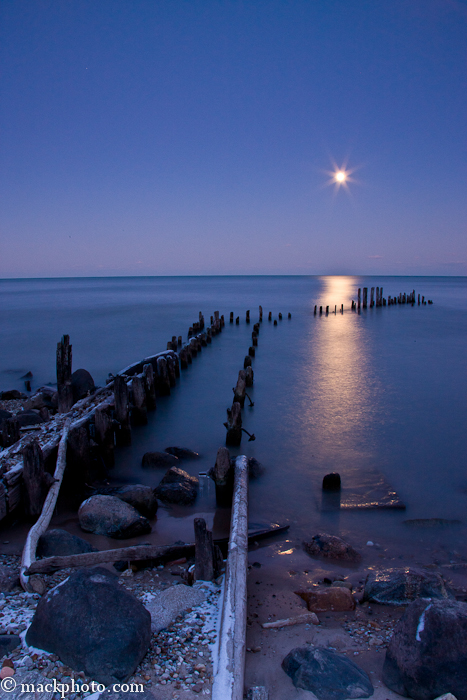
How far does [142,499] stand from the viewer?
5.81 m

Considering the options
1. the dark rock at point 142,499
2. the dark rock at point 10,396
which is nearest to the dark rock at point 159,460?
the dark rock at point 142,499

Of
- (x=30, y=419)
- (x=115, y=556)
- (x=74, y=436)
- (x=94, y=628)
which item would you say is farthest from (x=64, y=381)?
(x=94, y=628)

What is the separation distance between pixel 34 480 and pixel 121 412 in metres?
3.33

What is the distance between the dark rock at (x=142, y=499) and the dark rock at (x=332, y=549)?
2185mm

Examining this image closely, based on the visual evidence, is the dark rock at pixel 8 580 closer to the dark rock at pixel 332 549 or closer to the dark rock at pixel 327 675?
the dark rock at pixel 327 675

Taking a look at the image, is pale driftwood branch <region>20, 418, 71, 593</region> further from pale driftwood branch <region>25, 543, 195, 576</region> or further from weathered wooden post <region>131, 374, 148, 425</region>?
weathered wooden post <region>131, 374, 148, 425</region>

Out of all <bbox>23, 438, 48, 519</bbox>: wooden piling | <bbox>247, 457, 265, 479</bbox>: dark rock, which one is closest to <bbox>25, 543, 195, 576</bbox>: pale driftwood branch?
<bbox>23, 438, 48, 519</bbox>: wooden piling

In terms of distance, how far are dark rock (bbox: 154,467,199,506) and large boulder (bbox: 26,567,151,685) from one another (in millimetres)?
3161

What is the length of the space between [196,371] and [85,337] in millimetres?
→ 13321

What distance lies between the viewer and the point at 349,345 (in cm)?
2227

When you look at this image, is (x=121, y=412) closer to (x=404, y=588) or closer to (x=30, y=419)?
(x=30, y=419)

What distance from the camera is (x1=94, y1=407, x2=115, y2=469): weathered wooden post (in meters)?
7.46

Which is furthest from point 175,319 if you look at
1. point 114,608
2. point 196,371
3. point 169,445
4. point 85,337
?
point 114,608

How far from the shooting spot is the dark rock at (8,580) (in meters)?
3.91
